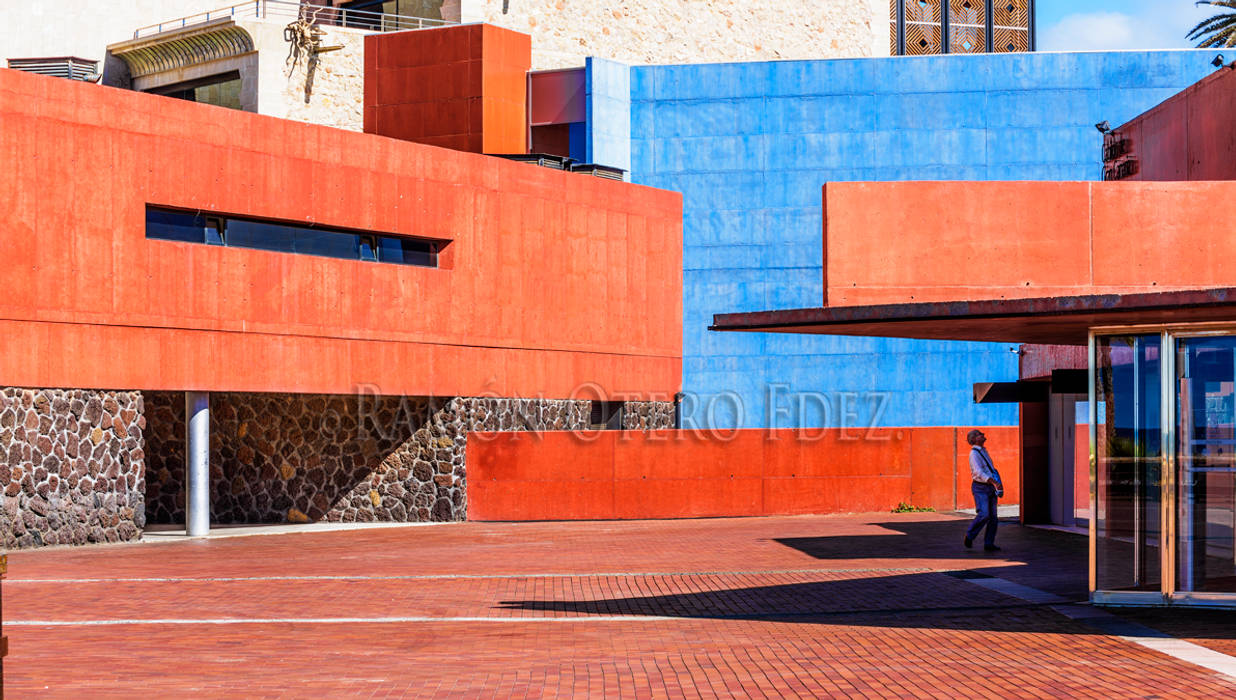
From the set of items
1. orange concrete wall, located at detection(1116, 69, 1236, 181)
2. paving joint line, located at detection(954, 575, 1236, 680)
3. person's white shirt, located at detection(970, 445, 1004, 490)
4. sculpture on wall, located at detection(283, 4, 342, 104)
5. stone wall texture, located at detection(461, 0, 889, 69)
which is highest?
stone wall texture, located at detection(461, 0, 889, 69)

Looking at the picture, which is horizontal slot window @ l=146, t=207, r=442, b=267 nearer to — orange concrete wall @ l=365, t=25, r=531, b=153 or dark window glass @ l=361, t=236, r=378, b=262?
dark window glass @ l=361, t=236, r=378, b=262

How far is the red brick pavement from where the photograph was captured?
10.1 meters

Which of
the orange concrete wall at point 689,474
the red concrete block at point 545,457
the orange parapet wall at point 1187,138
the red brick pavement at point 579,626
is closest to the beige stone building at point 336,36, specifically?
the red concrete block at point 545,457

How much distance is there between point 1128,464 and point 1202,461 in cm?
67

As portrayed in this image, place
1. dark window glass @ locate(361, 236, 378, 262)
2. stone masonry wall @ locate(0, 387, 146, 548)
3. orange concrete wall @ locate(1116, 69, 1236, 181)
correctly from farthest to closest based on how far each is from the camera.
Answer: dark window glass @ locate(361, 236, 378, 262), stone masonry wall @ locate(0, 387, 146, 548), orange concrete wall @ locate(1116, 69, 1236, 181)

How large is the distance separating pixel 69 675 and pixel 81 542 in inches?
537

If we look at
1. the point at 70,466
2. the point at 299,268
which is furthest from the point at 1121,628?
the point at 299,268

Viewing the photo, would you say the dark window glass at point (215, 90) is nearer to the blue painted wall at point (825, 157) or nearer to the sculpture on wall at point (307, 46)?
the sculpture on wall at point (307, 46)

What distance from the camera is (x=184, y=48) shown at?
1758 inches

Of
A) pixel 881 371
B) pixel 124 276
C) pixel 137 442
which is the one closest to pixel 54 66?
pixel 124 276

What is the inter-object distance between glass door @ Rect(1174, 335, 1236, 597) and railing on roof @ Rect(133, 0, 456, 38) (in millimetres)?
34952

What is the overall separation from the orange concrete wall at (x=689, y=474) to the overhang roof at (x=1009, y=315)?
13.0 meters

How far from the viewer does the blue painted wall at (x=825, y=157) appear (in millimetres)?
42188

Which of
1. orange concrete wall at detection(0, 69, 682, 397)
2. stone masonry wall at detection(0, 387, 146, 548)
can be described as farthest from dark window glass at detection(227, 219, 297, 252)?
stone masonry wall at detection(0, 387, 146, 548)
